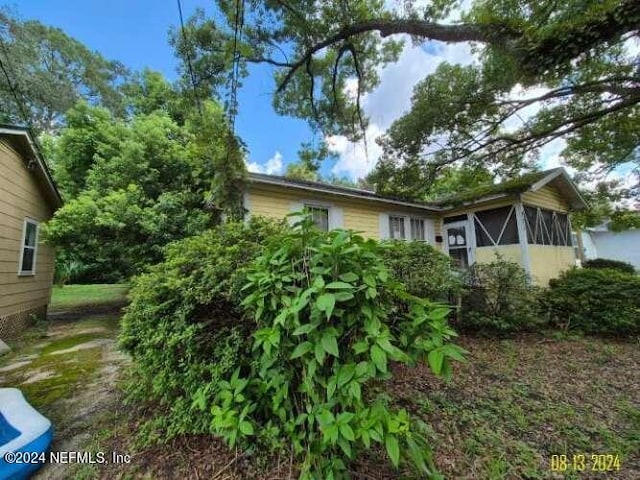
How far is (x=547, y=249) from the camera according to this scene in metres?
9.91

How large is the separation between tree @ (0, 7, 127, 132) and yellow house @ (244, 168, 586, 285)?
1288 cm

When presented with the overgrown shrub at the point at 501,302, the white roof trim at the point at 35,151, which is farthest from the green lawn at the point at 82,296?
the overgrown shrub at the point at 501,302

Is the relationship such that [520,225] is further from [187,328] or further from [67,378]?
[67,378]

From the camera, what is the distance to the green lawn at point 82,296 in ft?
35.0

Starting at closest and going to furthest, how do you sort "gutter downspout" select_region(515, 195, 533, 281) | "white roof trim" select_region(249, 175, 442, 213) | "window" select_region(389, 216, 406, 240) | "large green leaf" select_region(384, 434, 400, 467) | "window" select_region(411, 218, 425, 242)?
"large green leaf" select_region(384, 434, 400, 467)
"white roof trim" select_region(249, 175, 442, 213)
"gutter downspout" select_region(515, 195, 533, 281)
"window" select_region(389, 216, 406, 240)
"window" select_region(411, 218, 425, 242)

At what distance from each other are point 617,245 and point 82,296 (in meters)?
35.3

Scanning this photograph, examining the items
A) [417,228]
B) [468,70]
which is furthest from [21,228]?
[468,70]

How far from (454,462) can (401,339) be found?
4.63 ft

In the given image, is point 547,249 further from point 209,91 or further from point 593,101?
point 209,91

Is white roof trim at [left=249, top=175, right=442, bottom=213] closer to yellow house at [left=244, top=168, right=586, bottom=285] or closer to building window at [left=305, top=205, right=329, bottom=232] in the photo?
yellow house at [left=244, top=168, right=586, bottom=285]

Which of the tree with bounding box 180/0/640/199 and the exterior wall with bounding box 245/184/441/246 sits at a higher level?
the tree with bounding box 180/0/640/199

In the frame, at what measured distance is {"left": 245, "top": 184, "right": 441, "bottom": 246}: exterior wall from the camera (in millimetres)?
7090

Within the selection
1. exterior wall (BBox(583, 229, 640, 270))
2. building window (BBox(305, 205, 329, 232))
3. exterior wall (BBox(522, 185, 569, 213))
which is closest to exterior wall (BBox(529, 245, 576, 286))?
exterior wall (BBox(522, 185, 569, 213))

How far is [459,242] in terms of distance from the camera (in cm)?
1062
